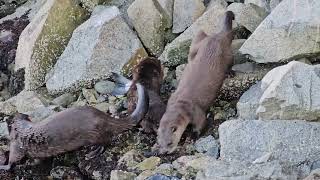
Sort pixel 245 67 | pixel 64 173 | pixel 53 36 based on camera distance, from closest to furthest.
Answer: pixel 64 173, pixel 245 67, pixel 53 36

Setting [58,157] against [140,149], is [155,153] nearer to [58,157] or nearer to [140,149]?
[140,149]

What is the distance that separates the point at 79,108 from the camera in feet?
20.4

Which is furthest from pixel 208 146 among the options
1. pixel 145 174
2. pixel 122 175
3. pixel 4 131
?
pixel 4 131

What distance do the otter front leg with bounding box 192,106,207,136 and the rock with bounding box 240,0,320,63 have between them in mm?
740

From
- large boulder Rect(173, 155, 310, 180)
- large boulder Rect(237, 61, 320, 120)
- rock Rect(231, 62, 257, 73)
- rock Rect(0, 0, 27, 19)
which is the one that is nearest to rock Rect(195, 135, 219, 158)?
large boulder Rect(173, 155, 310, 180)

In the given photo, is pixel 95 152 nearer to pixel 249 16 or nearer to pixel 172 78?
pixel 172 78

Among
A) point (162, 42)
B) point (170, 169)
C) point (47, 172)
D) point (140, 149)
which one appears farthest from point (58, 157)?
point (162, 42)

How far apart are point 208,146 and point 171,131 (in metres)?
0.34

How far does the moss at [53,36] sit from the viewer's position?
755 cm

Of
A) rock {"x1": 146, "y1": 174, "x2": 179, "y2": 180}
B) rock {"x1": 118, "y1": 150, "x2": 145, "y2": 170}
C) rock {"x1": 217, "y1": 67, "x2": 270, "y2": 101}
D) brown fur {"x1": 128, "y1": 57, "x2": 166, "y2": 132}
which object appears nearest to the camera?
rock {"x1": 146, "y1": 174, "x2": 179, "y2": 180}

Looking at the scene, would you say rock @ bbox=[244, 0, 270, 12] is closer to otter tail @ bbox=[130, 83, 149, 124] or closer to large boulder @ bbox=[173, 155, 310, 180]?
otter tail @ bbox=[130, 83, 149, 124]

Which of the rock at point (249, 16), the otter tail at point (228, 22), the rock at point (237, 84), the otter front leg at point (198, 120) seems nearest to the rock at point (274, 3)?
the rock at point (249, 16)

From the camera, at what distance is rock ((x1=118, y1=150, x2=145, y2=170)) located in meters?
6.01

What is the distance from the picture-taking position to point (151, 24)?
750cm
